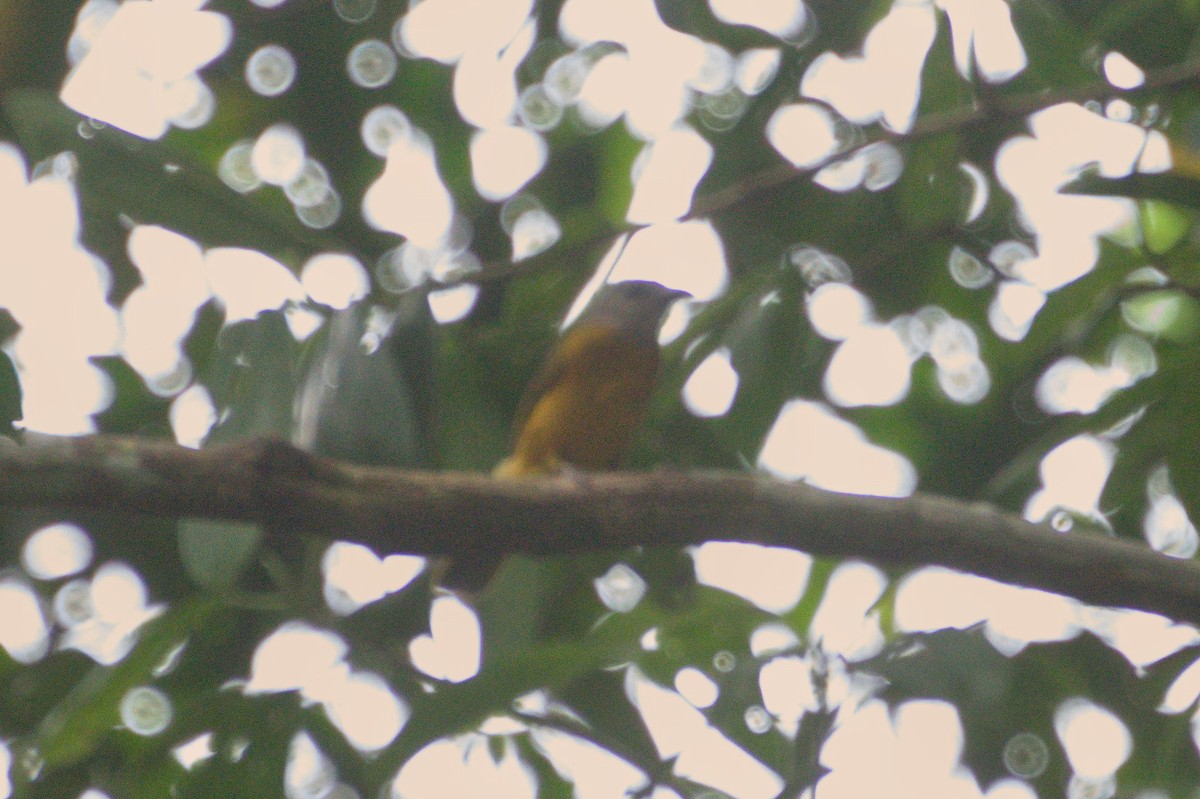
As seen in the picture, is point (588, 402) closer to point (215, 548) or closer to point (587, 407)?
point (587, 407)

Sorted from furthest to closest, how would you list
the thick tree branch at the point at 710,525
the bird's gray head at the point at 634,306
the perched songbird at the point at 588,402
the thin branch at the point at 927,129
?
the bird's gray head at the point at 634,306 < the perched songbird at the point at 588,402 < the thin branch at the point at 927,129 < the thick tree branch at the point at 710,525

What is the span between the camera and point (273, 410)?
2547 mm

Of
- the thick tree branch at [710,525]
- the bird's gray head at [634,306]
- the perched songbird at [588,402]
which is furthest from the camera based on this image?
Result: the bird's gray head at [634,306]

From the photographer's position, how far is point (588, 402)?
4484 millimetres

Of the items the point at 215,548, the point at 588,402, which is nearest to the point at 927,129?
the point at 588,402

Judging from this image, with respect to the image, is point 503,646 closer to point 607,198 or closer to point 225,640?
point 225,640

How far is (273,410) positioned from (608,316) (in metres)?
2.46

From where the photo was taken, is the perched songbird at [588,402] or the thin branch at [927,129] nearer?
the thin branch at [927,129]

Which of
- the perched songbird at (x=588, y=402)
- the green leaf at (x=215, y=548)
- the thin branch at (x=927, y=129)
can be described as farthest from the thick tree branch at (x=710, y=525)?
the perched songbird at (x=588, y=402)

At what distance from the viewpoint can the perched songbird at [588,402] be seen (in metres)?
4.34

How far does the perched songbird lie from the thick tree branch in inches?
64.3

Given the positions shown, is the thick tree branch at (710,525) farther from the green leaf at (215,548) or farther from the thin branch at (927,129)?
the thin branch at (927,129)

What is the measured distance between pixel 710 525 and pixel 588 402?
195cm

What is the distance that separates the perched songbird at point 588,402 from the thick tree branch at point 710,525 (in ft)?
5.36
